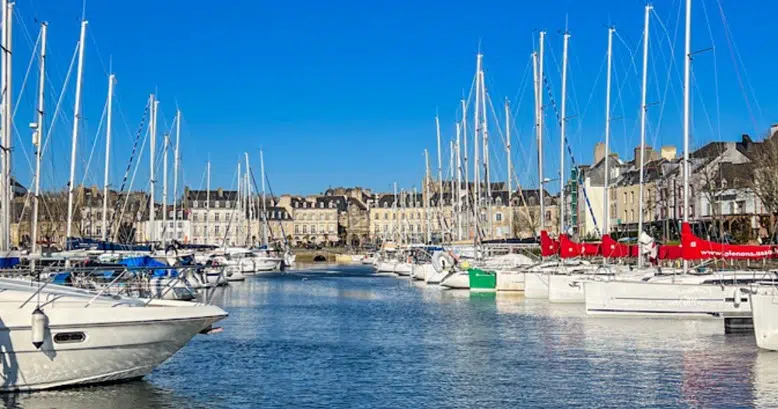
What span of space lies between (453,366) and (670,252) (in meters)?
19.5

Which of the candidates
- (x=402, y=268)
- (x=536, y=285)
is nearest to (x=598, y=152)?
(x=402, y=268)

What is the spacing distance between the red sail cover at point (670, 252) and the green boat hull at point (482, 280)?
22.0m

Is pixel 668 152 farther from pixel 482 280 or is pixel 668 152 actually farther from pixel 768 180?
pixel 482 280

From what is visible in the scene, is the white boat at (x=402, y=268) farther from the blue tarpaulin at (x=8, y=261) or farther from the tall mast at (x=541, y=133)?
the blue tarpaulin at (x=8, y=261)

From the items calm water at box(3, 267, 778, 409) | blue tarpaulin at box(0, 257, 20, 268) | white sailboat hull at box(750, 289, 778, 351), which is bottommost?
calm water at box(3, 267, 778, 409)

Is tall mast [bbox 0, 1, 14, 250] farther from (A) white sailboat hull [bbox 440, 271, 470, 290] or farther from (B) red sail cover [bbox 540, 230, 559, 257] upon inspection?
(A) white sailboat hull [bbox 440, 271, 470, 290]

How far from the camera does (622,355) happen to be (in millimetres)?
37594

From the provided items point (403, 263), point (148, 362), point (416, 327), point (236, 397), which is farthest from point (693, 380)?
point (403, 263)

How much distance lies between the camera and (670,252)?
51.1 m

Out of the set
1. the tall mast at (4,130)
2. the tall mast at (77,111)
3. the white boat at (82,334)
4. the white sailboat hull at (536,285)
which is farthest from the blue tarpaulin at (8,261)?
the white sailboat hull at (536,285)

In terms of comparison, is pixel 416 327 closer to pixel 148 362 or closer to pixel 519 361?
pixel 519 361

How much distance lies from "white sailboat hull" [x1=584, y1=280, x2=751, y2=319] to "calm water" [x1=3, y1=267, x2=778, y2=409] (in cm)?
88

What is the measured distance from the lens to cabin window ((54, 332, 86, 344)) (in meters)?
26.2

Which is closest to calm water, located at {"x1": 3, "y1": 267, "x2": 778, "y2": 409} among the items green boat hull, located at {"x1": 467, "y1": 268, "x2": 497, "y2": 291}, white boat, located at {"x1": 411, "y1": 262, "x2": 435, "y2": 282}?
green boat hull, located at {"x1": 467, "y1": 268, "x2": 497, "y2": 291}
